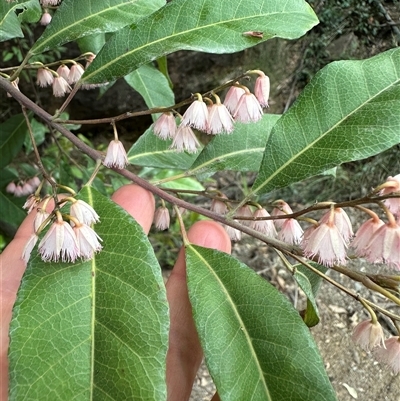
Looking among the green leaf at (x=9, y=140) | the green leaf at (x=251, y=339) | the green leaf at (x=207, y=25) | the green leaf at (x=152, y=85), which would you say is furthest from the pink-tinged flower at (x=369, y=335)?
the green leaf at (x=9, y=140)

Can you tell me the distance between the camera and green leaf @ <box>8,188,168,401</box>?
0.71m

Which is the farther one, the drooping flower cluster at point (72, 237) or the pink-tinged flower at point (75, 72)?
the pink-tinged flower at point (75, 72)

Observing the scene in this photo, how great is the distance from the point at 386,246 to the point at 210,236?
0.58 m

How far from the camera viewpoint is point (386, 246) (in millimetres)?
746

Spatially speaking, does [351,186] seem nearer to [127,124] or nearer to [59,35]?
[127,124]

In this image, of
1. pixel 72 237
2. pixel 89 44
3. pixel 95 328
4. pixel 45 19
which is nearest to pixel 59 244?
pixel 72 237

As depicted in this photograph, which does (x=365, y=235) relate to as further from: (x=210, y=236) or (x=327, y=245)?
(x=210, y=236)

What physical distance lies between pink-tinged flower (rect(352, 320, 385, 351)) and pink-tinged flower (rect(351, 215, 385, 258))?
0.53 feet

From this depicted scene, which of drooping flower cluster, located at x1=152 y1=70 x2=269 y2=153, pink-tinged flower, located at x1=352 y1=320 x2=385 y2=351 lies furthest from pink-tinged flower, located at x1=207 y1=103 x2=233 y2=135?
pink-tinged flower, located at x1=352 y1=320 x2=385 y2=351

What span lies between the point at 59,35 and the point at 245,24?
42 cm

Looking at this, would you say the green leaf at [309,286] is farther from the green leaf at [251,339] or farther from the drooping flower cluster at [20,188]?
the drooping flower cluster at [20,188]

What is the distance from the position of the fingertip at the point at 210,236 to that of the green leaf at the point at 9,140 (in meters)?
1.01

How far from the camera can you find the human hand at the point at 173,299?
1.12 meters

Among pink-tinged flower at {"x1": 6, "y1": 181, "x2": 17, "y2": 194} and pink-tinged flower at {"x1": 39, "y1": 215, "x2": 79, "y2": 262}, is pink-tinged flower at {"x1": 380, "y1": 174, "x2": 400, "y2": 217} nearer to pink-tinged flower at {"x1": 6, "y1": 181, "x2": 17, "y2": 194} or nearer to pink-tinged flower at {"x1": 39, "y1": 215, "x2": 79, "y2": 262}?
pink-tinged flower at {"x1": 39, "y1": 215, "x2": 79, "y2": 262}
